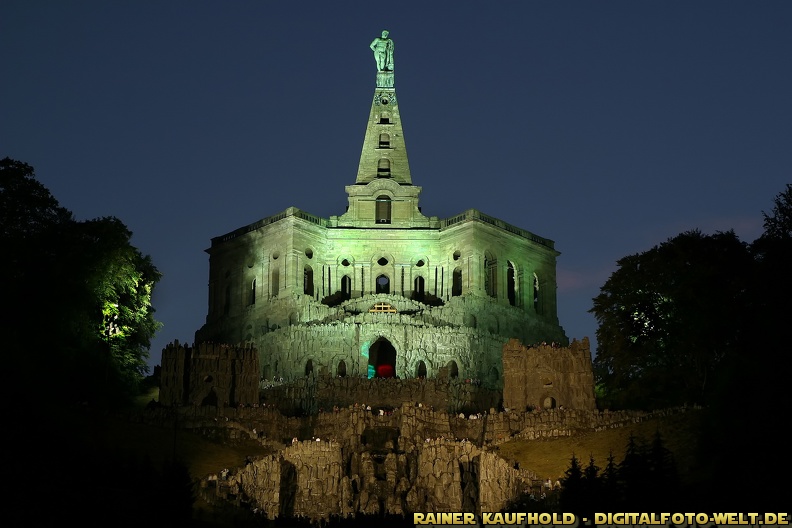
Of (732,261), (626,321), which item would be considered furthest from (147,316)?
(732,261)

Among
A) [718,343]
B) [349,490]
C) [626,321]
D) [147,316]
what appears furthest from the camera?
[147,316]

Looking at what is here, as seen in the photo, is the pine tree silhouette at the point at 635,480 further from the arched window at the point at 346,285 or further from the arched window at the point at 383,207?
the arched window at the point at 383,207

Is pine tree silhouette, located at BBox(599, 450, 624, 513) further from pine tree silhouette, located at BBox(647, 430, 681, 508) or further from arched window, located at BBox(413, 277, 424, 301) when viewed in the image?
arched window, located at BBox(413, 277, 424, 301)

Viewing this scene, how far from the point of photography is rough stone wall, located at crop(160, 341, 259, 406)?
8819cm

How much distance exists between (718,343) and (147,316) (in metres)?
33.9

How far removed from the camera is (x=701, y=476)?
67.8 m

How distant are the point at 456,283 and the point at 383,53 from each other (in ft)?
67.9

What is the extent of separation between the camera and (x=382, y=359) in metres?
111

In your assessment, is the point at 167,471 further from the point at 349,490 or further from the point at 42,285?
the point at 42,285

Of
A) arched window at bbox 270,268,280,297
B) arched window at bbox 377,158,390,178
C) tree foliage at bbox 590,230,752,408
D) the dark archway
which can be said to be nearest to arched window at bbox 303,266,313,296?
arched window at bbox 270,268,280,297

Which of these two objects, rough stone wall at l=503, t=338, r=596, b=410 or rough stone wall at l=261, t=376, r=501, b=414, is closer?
rough stone wall at l=503, t=338, r=596, b=410

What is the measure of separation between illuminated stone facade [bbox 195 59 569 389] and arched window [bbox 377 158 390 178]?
71 millimetres

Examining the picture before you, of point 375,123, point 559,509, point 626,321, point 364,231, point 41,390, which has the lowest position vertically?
point 559,509

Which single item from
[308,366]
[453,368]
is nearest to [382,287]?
[453,368]
